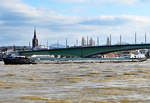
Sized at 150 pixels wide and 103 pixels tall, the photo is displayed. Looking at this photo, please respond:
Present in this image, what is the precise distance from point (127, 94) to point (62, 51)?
132 metres

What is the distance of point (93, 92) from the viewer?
30453mm

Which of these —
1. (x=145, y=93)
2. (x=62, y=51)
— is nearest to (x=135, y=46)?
(x=62, y=51)

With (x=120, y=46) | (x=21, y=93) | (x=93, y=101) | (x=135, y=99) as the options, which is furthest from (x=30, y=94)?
(x=120, y=46)

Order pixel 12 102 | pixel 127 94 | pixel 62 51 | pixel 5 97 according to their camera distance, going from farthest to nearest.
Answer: pixel 62 51 < pixel 127 94 < pixel 5 97 < pixel 12 102

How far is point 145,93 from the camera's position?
29.8m

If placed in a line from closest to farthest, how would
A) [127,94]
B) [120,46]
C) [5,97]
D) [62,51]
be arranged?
[5,97]
[127,94]
[120,46]
[62,51]

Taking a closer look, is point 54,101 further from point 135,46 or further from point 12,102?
point 135,46

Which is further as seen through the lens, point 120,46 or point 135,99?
point 120,46

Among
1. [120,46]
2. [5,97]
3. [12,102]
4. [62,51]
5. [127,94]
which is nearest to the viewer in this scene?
[12,102]

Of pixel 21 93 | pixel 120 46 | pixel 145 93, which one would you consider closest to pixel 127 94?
pixel 145 93

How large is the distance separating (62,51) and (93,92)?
131m

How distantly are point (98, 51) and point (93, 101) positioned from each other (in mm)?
127642

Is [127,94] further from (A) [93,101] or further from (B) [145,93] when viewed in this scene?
(A) [93,101]

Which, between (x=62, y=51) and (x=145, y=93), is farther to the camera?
(x=62, y=51)
